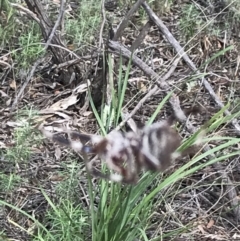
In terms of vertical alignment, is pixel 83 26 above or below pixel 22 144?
above

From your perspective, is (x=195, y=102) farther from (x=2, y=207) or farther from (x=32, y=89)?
(x=2, y=207)

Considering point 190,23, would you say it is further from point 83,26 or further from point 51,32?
point 51,32

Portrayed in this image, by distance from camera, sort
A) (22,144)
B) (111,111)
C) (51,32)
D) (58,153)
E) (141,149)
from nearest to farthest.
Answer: (141,149) < (111,111) < (22,144) < (58,153) < (51,32)

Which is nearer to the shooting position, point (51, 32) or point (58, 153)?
point (58, 153)

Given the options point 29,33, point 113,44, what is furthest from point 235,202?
point 29,33

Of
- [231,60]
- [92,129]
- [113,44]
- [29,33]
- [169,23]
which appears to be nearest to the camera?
[113,44]

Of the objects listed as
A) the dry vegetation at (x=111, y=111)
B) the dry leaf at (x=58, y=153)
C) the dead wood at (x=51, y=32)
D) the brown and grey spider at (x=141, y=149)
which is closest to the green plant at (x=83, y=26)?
the dry vegetation at (x=111, y=111)

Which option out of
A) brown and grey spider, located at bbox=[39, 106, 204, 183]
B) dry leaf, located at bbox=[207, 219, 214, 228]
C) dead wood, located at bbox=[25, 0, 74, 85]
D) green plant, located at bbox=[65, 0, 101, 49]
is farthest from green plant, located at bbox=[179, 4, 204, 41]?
brown and grey spider, located at bbox=[39, 106, 204, 183]

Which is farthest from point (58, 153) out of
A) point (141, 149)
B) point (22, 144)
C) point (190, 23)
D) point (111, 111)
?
point (141, 149)

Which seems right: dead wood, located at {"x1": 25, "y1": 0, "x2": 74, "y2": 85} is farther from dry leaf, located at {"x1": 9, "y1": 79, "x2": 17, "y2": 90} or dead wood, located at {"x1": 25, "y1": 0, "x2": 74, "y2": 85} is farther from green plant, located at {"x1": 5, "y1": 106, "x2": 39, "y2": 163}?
green plant, located at {"x1": 5, "y1": 106, "x2": 39, "y2": 163}
